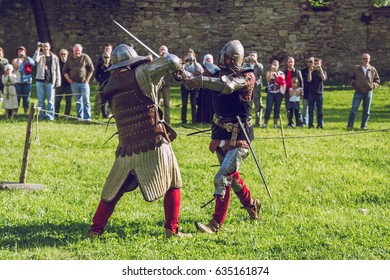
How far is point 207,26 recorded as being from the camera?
89.8ft

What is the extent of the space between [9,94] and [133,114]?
32.6ft

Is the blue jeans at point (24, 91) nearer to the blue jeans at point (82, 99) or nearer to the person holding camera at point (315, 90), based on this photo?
the blue jeans at point (82, 99)

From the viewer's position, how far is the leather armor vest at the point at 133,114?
23.8 ft

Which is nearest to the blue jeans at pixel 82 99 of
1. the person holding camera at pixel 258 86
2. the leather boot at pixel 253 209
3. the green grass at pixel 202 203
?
the green grass at pixel 202 203

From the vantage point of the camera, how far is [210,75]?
7926 millimetres

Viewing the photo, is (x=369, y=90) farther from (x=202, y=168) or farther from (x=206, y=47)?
(x=206, y=47)

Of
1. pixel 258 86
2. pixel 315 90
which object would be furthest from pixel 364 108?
pixel 258 86

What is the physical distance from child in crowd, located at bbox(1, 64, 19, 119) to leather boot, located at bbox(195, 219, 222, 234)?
9636 mm

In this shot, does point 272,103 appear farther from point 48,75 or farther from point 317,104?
point 48,75

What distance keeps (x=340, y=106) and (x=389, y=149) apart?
29.2ft

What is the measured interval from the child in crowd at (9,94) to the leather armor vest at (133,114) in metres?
9.72

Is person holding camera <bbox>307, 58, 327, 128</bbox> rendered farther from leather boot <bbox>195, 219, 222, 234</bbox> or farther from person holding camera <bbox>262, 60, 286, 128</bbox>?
leather boot <bbox>195, 219, 222, 234</bbox>
